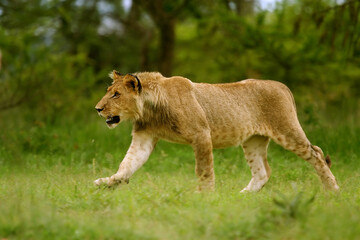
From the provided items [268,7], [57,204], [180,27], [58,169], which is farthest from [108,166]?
[180,27]

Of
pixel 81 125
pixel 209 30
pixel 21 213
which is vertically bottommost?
pixel 81 125

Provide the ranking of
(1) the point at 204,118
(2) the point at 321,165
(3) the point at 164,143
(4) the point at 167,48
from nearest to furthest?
(1) the point at 204,118 → (2) the point at 321,165 → (3) the point at 164,143 → (4) the point at 167,48

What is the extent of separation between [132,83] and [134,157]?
2.76 feet

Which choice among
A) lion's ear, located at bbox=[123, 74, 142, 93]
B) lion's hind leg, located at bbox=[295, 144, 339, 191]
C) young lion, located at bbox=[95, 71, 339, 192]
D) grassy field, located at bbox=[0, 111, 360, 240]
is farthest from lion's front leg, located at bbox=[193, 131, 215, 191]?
lion's hind leg, located at bbox=[295, 144, 339, 191]

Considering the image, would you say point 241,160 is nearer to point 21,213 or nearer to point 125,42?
point 21,213

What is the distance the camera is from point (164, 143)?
9.86m

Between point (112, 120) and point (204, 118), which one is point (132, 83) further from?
point (204, 118)

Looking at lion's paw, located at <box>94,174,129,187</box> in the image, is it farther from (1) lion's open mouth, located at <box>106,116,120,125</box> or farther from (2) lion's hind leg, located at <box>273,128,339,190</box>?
(2) lion's hind leg, located at <box>273,128,339,190</box>

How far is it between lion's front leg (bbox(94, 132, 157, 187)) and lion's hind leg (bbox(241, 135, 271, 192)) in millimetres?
1483

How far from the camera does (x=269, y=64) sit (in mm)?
15586

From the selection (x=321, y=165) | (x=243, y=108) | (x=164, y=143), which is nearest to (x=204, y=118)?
(x=243, y=108)

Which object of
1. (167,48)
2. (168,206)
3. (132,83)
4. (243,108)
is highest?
(132,83)

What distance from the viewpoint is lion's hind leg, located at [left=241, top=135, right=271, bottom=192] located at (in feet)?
23.3

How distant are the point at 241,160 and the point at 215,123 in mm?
2400
